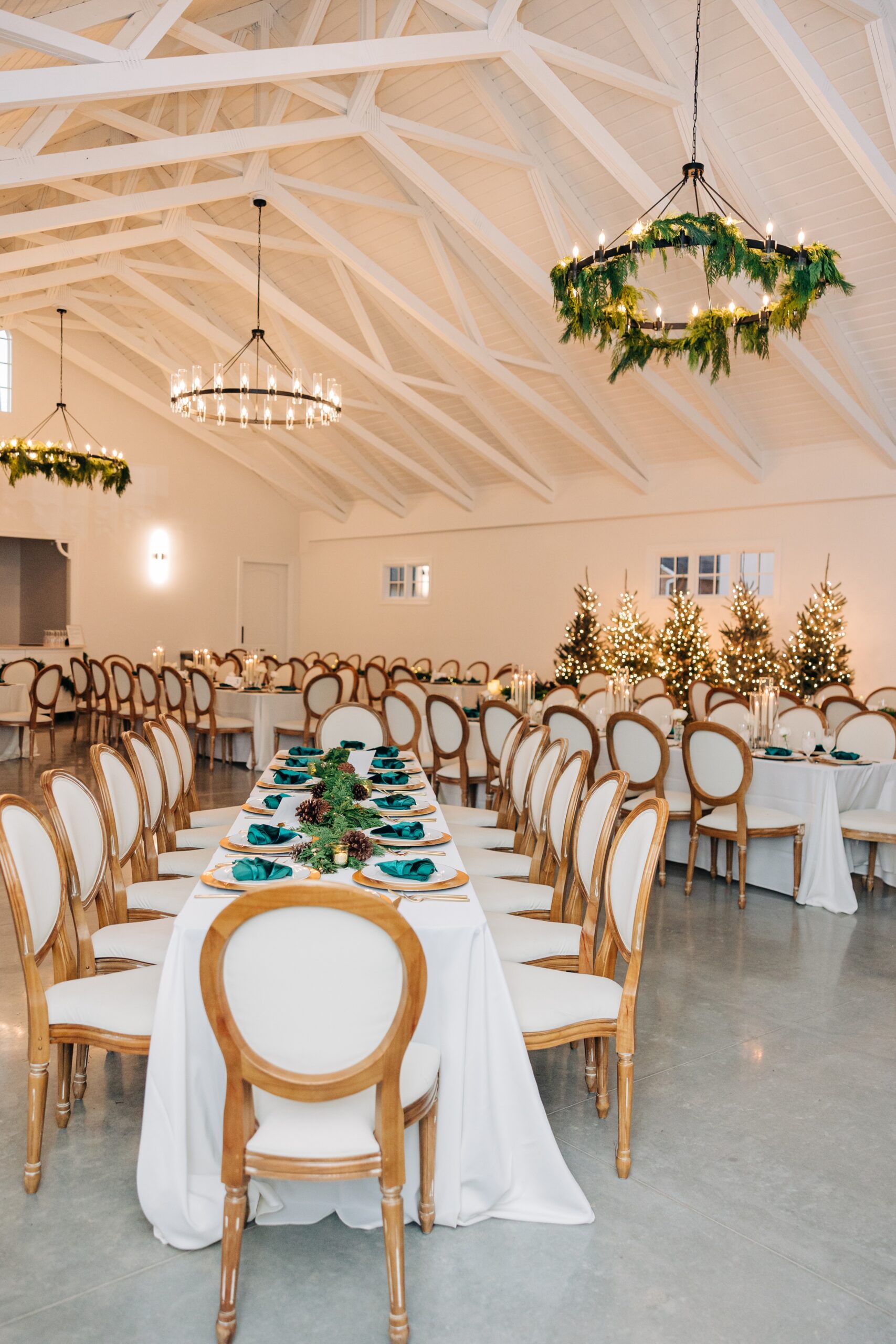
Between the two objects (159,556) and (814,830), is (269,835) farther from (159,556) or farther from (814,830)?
(159,556)

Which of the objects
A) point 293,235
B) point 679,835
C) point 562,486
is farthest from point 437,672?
point 679,835

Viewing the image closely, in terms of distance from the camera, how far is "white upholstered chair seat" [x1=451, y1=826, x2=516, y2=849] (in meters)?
4.75

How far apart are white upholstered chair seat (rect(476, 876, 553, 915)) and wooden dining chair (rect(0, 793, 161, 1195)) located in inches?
53.2

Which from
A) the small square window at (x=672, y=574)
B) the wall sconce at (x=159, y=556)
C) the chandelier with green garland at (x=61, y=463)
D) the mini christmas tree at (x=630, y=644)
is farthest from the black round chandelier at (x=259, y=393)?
the small square window at (x=672, y=574)

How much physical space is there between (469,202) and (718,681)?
17.4 ft

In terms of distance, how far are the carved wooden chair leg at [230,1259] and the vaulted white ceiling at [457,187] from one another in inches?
216

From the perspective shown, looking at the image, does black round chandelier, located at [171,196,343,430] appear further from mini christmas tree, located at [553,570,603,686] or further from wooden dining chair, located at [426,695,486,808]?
mini christmas tree, located at [553,570,603,686]

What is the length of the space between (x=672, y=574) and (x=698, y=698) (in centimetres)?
309

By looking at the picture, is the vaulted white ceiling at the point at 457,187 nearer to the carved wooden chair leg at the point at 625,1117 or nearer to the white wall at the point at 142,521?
the white wall at the point at 142,521

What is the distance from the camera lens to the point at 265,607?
17188mm

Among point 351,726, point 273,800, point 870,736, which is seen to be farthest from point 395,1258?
point 870,736

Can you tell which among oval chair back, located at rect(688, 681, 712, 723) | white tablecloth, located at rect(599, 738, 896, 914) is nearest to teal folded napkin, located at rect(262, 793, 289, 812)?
white tablecloth, located at rect(599, 738, 896, 914)

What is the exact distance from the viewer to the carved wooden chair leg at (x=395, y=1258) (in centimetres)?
205

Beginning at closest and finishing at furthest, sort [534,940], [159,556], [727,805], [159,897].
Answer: [534,940] → [159,897] → [727,805] → [159,556]
